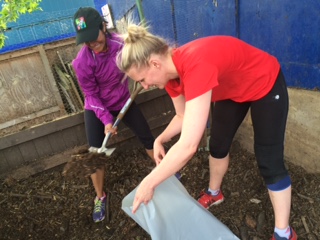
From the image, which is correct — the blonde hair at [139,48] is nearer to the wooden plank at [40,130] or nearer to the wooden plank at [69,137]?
the wooden plank at [40,130]

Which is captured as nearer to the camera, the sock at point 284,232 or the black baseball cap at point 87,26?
the sock at point 284,232

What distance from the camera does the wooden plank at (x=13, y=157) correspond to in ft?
10.2

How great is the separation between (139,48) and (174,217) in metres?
1.07

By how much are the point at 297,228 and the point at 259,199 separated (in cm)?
39

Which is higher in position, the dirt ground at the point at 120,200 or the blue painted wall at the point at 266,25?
the blue painted wall at the point at 266,25

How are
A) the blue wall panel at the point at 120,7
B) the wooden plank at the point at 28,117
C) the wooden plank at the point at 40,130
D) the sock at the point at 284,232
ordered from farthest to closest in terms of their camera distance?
1. the blue wall panel at the point at 120,7
2. the wooden plank at the point at 28,117
3. the wooden plank at the point at 40,130
4. the sock at the point at 284,232

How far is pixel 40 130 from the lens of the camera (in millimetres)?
3129

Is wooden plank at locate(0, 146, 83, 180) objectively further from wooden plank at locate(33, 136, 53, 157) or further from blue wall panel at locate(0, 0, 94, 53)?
blue wall panel at locate(0, 0, 94, 53)

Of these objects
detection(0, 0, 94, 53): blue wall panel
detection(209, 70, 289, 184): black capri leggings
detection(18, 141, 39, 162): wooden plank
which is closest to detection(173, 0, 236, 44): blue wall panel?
detection(209, 70, 289, 184): black capri leggings

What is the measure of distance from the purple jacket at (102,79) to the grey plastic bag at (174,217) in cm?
99

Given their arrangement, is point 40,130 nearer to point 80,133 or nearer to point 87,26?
point 80,133

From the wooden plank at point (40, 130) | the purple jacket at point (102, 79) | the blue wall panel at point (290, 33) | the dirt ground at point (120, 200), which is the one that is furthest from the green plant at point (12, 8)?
the blue wall panel at point (290, 33)

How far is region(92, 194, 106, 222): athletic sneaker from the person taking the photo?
2570 millimetres

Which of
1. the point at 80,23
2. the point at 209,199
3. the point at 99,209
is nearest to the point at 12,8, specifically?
the point at 80,23
